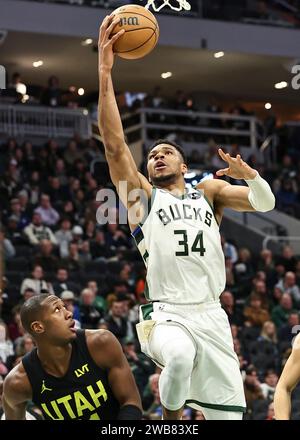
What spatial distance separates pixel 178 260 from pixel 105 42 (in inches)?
63.9

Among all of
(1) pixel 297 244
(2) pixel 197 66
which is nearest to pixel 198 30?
(2) pixel 197 66

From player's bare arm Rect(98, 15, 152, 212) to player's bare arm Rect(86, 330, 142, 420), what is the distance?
1.18m

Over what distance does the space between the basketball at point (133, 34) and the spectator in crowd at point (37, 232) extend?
1066cm

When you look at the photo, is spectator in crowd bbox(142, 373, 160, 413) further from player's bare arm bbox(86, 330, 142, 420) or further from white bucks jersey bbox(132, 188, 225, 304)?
player's bare arm bbox(86, 330, 142, 420)

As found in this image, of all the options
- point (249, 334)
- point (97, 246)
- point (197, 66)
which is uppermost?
point (197, 66)

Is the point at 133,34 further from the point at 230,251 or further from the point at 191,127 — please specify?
the point at 191,127

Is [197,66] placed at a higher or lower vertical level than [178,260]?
higher

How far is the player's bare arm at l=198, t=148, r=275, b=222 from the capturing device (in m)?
8.08

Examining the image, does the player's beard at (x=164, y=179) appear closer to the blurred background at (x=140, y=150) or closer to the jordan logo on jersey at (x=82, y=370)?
the jordan logo on jersey at (x=82, y=370)

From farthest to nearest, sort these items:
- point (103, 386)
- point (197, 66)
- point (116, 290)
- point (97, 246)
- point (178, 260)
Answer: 1. point (197, 66)
2. point (97, 246)
3. point (116, 290)
4. point (178, 260)
5. point (103, 386)

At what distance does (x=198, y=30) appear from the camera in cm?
2444
